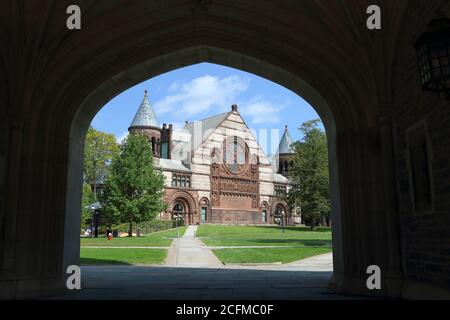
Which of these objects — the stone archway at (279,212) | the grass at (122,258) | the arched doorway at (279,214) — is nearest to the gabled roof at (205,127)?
the stone archway at (279,212)

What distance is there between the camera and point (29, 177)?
23.5 feet

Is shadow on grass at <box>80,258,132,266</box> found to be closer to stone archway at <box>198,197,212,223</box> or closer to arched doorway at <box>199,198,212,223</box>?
stone archway at <box>198,197,212,223</box>

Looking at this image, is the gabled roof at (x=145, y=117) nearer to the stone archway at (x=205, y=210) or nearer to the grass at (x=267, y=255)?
the stone archway at (x=205, y=210)

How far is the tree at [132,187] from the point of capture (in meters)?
32.6

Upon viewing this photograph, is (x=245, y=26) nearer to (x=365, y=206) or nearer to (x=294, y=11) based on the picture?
(x=294, y=11)

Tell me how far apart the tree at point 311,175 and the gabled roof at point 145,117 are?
76.2ft

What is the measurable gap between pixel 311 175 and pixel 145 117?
27654mm

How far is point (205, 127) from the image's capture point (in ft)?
197

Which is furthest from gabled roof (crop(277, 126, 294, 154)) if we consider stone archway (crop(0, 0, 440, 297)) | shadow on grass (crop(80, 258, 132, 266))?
stone archway (crop(0, 0, 440, 297))

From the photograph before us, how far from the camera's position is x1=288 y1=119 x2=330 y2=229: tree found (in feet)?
134

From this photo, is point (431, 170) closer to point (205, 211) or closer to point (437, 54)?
point (437, 54)
